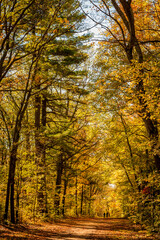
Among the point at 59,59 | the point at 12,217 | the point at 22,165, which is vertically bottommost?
the point at 12,217

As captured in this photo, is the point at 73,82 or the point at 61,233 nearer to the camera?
the point at 61,233

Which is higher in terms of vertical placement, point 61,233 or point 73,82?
point 73,82

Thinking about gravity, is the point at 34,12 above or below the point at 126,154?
above

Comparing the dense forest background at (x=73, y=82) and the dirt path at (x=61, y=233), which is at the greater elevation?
the dense forest background at (x=73, y=82)

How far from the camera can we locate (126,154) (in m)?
13.8

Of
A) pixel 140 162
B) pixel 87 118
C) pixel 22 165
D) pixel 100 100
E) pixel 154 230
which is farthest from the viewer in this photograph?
pixel 87 118

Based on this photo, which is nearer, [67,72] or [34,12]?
[34,12]

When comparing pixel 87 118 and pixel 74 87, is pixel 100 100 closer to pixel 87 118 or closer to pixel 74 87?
pixel 74 87

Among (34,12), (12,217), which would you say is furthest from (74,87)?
(12,217)

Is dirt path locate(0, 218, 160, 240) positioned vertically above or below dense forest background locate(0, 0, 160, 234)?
below

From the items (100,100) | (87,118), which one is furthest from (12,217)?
(87,118)

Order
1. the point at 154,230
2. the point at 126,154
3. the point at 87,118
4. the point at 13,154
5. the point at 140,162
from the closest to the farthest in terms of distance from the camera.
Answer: the point at 154,230 < the point at 13,154 < the point at 140,162 < the point at 126,154 < the point at 87,118

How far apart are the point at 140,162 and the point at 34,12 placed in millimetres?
9352

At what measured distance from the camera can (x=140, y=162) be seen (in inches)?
464
